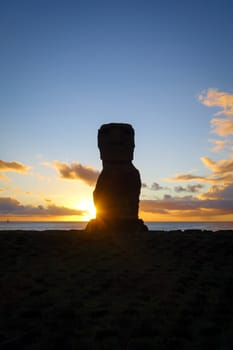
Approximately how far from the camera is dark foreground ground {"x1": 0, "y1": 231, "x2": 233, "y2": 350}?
10.4m

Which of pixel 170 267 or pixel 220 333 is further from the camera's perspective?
pixel 170 267

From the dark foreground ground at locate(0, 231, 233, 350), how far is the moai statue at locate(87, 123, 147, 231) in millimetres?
6084

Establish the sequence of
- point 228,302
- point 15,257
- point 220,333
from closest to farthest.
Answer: point 220,333 < point 228,302 < point 15,257

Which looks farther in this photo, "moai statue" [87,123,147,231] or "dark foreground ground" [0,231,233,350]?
"moai statue" [87,123,147,231]

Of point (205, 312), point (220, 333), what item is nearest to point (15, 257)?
point (205, 312)

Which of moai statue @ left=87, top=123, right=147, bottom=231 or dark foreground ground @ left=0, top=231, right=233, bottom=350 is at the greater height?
moai statue @ left=87, top=123, right=147, bottom=231

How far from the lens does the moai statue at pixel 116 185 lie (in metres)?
32.5

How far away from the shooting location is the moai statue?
32.5m

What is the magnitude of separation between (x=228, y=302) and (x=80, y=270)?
7748 mm

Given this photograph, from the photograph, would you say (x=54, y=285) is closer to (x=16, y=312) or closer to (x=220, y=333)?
(x=16, y=312)

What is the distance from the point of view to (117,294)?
48.2 feet

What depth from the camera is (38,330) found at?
10945mm

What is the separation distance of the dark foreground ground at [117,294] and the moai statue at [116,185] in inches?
240

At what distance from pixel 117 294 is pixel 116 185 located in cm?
1827
